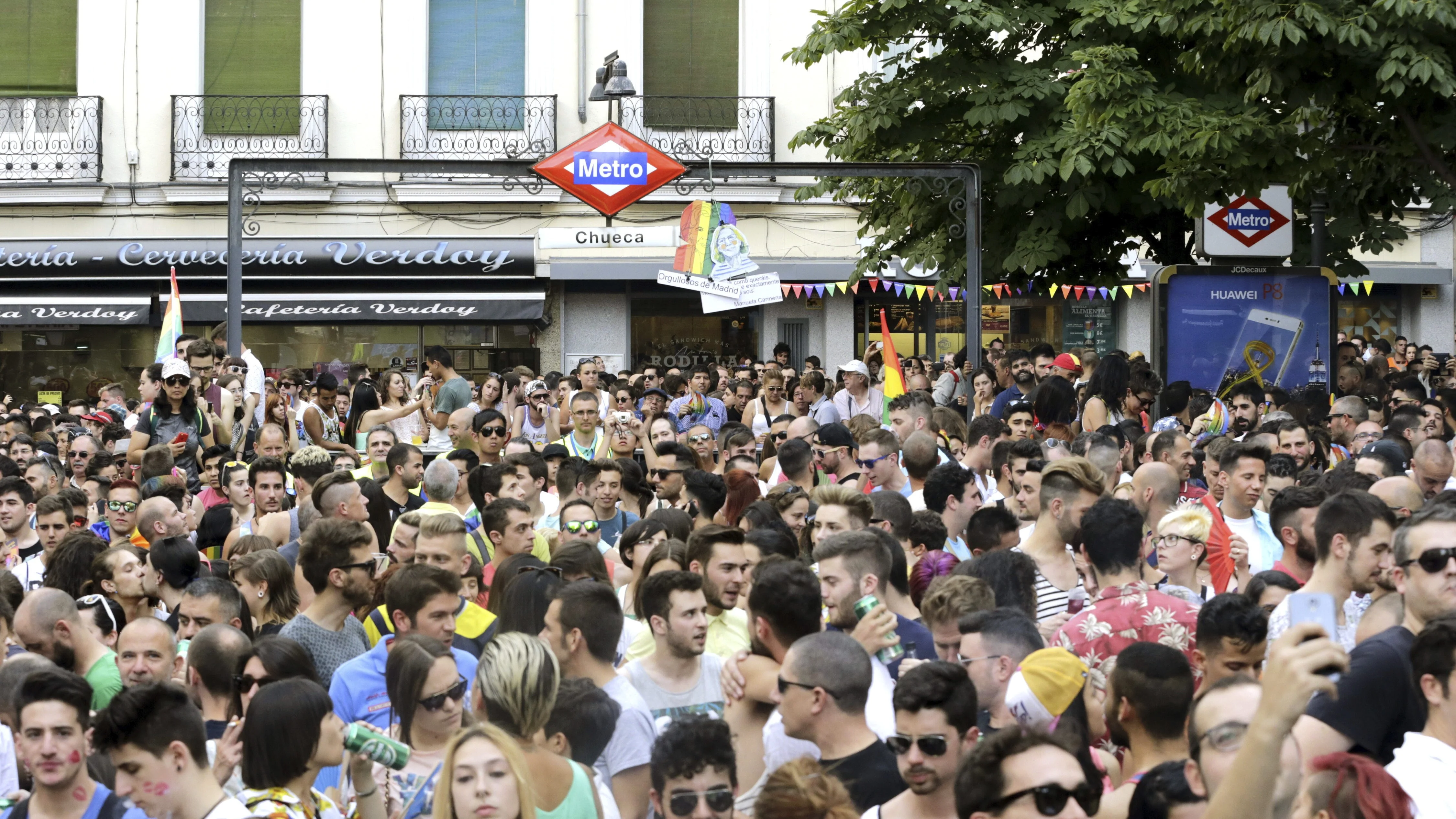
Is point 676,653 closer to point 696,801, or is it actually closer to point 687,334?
point 696,801

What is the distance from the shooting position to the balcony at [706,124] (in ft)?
76.2

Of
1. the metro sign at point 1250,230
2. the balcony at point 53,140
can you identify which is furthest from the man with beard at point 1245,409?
the balcony at point 53,140

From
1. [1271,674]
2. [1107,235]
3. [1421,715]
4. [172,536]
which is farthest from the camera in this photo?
[1107,235]

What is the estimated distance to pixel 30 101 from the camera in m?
23.0

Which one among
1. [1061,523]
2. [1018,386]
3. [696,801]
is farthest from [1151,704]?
[1018,386]

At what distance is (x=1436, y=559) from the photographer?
443 cm

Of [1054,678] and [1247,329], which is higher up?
[1247,329]

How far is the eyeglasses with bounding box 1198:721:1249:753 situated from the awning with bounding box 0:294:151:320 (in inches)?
848

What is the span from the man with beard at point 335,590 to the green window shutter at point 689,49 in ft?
58.0

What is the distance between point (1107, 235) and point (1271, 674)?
13.3 meters

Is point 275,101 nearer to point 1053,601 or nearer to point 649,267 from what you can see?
point 649,267

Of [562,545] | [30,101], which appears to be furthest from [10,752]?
[30,101]

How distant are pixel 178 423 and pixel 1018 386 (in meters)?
6.57

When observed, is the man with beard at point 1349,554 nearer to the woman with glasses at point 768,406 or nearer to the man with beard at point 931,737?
the man with beard at point 931,737
